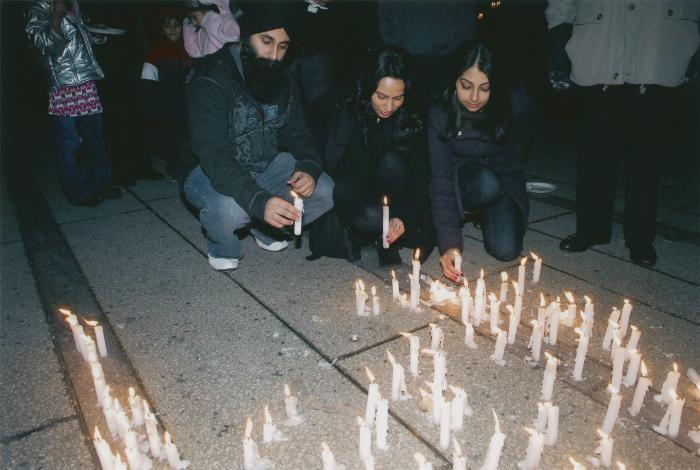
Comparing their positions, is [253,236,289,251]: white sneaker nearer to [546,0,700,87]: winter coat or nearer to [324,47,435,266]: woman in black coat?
[324,47,435,266]: woman in black coat

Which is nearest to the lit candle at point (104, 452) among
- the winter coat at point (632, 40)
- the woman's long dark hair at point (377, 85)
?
the woman's long dark hair at point (377, 85)

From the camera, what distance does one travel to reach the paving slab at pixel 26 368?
93.9 inches

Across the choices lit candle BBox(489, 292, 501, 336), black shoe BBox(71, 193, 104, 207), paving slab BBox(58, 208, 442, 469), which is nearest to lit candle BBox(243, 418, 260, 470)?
paving slab BBox(58, 208, 442, 469)

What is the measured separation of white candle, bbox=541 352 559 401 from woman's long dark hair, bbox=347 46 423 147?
2137 mm

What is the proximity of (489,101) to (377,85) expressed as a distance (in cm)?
87

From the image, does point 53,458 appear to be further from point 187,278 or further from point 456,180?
point 456,180

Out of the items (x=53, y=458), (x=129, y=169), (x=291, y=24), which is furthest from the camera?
(x=129, y=169)

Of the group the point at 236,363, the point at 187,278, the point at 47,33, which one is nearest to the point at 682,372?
the point at 236,363

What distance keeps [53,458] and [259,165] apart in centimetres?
256

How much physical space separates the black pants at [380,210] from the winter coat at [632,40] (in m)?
1.72

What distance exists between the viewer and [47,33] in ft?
15.6

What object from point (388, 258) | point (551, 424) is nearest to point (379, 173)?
point (388, 258)

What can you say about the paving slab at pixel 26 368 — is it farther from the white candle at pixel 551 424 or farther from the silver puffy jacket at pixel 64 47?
the silver puffy jacket at pixel 64 47

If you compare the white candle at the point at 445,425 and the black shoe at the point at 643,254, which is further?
the black shoe at the point at 643,254
